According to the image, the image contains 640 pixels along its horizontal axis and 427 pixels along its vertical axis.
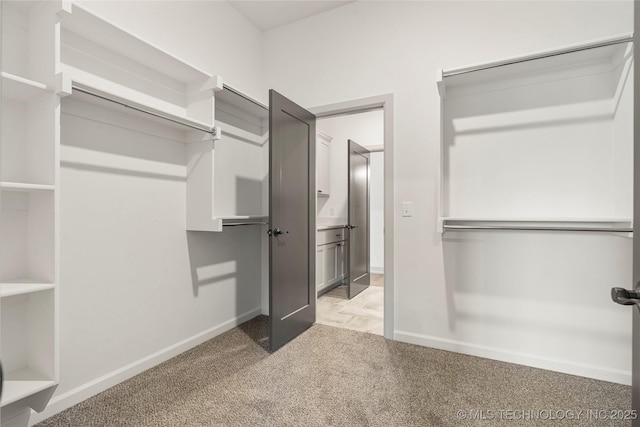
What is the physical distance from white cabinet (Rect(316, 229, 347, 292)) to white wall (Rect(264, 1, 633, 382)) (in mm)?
1548

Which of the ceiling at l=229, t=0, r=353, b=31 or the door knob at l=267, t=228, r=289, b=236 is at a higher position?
the ceiling at l=229, t=0, r=353, b=31

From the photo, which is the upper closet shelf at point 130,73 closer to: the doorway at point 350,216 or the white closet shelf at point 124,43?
the white closet shelf at point 124,43

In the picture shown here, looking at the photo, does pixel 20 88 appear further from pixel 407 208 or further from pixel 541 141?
pixel 541 141

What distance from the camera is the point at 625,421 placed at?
5.86 ft

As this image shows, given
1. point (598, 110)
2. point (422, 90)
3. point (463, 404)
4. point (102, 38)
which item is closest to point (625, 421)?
point (463, 404)

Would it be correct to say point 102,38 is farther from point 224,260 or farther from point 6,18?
point 224,260

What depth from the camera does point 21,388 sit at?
1532mm

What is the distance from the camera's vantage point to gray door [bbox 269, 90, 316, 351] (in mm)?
2570

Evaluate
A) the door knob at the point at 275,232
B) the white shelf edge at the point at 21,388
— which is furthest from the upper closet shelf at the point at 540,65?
the white shelf edge at the point at 21,388

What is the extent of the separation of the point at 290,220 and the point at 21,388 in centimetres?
186

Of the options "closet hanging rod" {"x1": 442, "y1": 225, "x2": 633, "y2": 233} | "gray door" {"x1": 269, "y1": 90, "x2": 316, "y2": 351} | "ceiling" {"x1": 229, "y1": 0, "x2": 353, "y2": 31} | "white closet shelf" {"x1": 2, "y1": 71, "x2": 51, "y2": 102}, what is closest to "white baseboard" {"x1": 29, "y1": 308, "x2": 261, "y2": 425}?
"gray door" {"x1": 269, "y1": 90, "x2": 316, "y2": 351}

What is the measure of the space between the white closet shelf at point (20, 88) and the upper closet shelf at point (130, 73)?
13cm

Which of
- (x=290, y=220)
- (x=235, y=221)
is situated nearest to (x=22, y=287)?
(x=235, y=221)

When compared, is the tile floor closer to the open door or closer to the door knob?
the door knob
